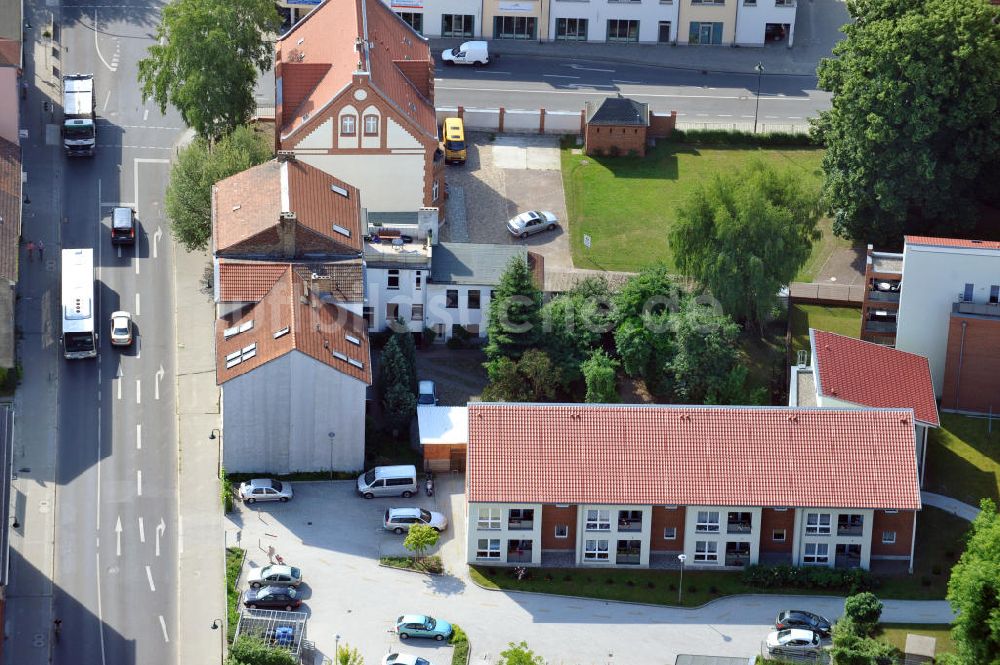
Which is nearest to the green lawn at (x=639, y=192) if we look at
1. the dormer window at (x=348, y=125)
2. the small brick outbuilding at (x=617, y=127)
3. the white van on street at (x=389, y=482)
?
the small brick outbuilding at (x=617, y=127)

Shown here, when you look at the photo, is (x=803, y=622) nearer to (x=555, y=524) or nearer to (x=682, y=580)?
(x=682, y=580)

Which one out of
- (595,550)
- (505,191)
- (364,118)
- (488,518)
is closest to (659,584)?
(595,550)

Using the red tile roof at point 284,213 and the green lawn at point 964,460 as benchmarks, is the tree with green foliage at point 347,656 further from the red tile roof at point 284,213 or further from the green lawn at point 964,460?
the green lawn at point 964,460

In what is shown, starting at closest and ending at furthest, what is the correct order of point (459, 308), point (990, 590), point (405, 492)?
point (990, 590) → point (405, 492) → point (459, 308)

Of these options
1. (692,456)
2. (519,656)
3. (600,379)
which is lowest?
(519,656)

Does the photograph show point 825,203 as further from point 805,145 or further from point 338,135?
point 338,135

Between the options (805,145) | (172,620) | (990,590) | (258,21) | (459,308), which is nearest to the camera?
(990,590)

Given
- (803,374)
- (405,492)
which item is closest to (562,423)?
(405,492)
